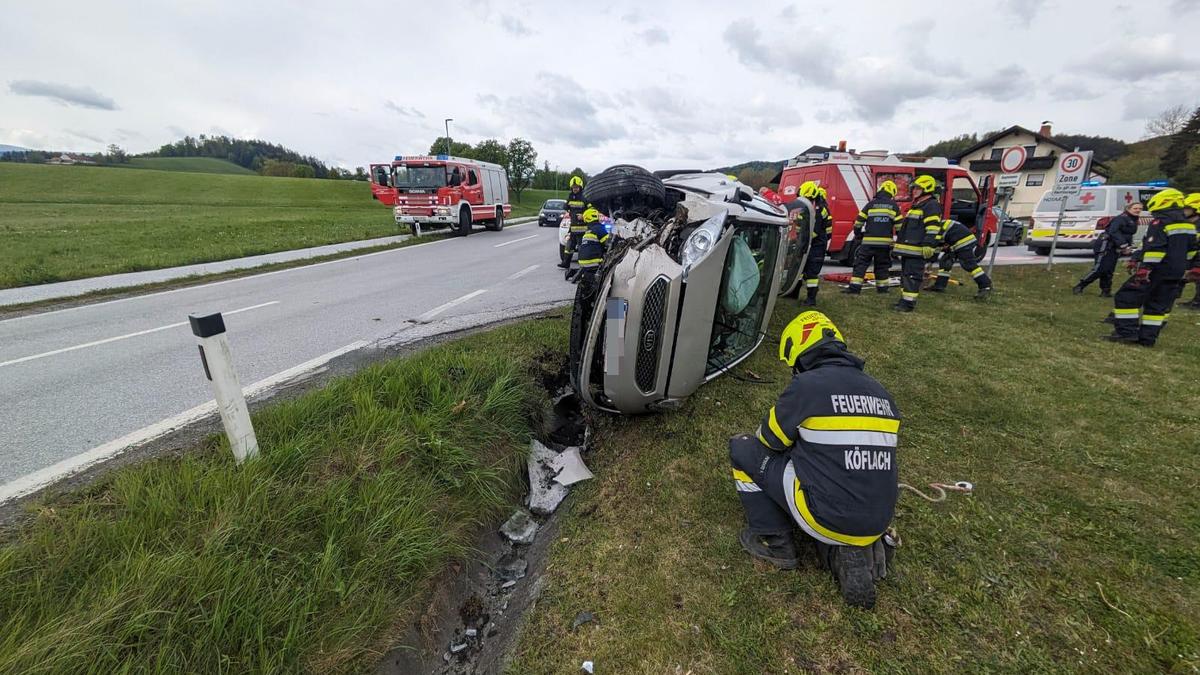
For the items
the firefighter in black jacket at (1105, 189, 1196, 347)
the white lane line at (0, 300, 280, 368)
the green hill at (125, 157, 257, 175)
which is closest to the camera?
the white lane line at (0, 300, 280, 368)

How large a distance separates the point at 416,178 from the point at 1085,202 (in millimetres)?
18079

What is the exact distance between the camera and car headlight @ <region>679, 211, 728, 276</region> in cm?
284

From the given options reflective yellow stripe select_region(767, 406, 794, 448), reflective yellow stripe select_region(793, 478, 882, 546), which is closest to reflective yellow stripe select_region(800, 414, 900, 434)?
reflective yellow stripe select_region(767, 406, 794, 448)

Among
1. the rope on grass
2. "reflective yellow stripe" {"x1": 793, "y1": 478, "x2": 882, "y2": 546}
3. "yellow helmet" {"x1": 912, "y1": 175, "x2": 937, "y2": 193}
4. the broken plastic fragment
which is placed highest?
"yellow helmet" {"x1": 912, "y1": 175, "x2": 937, "y2": 193}

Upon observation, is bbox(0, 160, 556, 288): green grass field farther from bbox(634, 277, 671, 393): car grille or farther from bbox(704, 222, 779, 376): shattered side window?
bbox(704, 222, 779, 376): shattered side window

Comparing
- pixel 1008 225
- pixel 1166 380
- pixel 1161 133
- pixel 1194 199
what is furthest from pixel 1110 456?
pixel 1161 133

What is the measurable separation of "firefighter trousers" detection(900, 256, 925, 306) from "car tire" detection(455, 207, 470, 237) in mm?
13156

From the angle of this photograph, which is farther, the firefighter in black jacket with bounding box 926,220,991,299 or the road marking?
the road marking

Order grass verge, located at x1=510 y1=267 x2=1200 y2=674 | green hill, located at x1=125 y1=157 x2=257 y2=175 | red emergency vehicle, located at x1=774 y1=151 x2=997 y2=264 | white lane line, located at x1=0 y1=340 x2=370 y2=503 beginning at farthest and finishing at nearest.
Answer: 1. green hill, located at x1=125 y1=157 x2=257 y2=175
2. red emergency vehicle, located at x1=774 y1=151 x2=997 y2=264
3. white lane line, located at x1=0 y1=340 x2=370 y2=503
4. grass verge, located at x1=510 y1=267 x2=1200 y2=674

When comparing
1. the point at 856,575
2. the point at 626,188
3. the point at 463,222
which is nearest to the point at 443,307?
the point at 626,188

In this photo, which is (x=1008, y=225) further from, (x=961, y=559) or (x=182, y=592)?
(x=182, y=592)

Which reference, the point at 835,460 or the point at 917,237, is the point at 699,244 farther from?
the point at 917,237

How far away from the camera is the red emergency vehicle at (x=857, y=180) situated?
948 centimetres

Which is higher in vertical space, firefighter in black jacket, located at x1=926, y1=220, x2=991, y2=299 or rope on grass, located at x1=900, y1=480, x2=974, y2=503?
firefighter in black jacket, located at x1=926, y1=220, x2=991, y2=299
